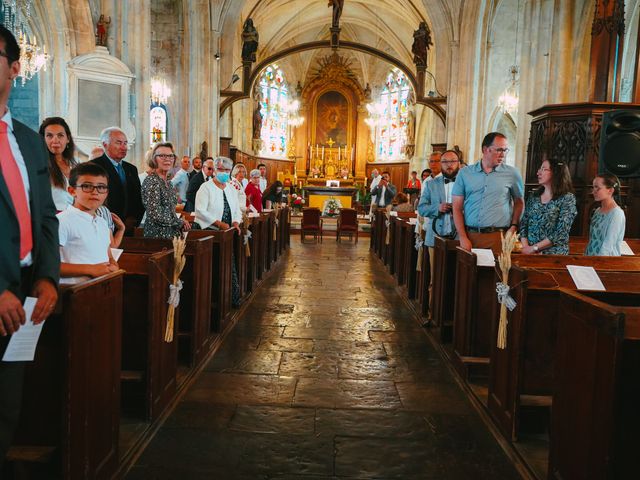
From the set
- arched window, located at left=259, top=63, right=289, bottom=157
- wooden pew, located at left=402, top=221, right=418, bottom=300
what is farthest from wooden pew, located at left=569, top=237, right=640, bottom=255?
arched window, located at left=259, top=63, right=289, bottom=157

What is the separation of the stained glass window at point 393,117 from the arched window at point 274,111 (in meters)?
4.97

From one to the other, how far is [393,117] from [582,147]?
1983 cm

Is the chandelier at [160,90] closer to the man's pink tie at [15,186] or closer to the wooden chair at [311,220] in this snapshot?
the wooden chair at [311,220]

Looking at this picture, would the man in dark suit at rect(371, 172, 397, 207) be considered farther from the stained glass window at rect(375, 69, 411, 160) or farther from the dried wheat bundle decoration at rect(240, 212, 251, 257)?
the stained glass window at rect(375, 69, 411, 160)

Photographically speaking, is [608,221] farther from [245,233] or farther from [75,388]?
[75,388]

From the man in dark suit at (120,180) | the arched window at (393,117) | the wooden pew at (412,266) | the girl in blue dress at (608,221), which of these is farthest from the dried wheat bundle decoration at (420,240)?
the arched window at (393,117)

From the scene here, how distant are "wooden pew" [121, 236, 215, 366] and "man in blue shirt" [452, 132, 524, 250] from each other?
7.03 feet

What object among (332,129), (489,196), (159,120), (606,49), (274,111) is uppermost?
(274,111)

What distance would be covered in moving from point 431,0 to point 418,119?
7.36 meters

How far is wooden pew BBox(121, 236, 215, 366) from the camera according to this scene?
380 centimetres

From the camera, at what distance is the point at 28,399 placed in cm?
220

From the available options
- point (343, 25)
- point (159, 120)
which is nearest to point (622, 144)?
point (159, 120)

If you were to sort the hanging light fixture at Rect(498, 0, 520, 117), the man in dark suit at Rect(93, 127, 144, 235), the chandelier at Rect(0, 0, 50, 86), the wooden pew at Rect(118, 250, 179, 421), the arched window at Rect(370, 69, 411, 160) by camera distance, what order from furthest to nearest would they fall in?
1. the arched window at Rect(370, 69, 411, 160)
2. the hanging light fixture at Rect(498, 0, 520, 117)
3. the chandelier at Rect(0, 0, 50, 86)
4. the man in dark suit at Rect(93, 127, 144, 235)
5. the wooden pew at Rect(118, 250, 179, 421)

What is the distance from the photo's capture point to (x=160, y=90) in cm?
1356
